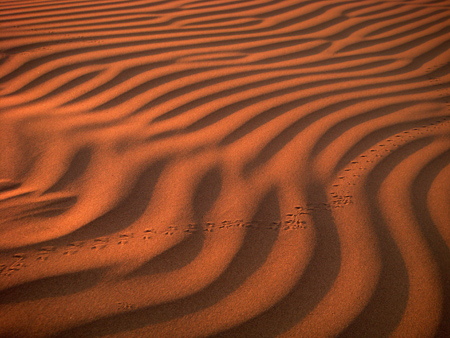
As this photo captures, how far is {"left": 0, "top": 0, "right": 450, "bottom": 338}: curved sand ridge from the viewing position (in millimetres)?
→ 1170

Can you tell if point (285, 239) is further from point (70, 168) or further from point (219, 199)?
point (70, 168)

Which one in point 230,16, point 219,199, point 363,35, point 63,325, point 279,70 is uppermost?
point 230,16

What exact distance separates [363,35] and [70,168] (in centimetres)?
262

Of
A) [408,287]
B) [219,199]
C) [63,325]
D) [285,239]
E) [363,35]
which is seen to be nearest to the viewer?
[63,325]

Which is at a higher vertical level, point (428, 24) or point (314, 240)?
point (428, 24)

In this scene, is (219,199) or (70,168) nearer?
(219,199)

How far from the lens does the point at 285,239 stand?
4.51 ft

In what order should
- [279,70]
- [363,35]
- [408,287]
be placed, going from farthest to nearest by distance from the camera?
[363,35] → [279,70] → [408,287]

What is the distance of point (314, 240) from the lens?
1.38 metres

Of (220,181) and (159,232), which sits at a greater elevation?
(220,181)

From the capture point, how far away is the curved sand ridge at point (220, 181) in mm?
1170

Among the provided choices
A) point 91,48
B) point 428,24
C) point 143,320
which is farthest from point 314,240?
point 428,24

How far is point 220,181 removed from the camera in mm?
1624

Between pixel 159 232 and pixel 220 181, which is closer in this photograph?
pixel 159 232
